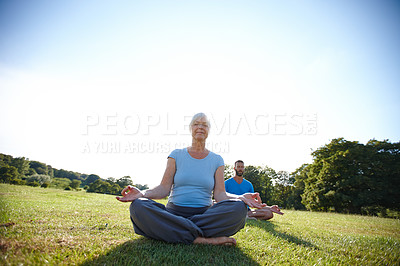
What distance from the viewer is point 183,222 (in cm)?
276

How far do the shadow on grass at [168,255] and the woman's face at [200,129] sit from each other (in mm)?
1893

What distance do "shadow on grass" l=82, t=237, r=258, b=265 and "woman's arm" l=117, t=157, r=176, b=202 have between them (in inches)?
26.1

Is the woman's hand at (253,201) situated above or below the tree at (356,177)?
above

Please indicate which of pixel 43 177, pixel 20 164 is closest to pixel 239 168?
pixel 20 164

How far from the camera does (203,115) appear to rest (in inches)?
154

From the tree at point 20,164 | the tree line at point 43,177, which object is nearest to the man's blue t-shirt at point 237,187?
the tree line at point 43,177

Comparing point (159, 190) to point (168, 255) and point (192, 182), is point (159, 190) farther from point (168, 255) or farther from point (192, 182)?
point (168, 255)

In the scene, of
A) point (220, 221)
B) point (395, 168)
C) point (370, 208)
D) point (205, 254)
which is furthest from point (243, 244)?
point (395, 168)

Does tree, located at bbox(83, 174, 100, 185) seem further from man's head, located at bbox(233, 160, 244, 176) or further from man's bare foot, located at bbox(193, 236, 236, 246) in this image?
man's bare foot, located at bbox(193, 236, 236, 246)

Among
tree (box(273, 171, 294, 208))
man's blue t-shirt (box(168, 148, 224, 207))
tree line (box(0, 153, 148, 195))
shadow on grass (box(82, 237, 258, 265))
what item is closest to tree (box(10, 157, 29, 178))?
tree line (box(0, 153, 148, 195))

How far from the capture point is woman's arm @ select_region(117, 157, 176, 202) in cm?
303

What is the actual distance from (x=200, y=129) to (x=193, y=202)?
1.38 metres

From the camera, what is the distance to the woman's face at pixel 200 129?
3.81 metres

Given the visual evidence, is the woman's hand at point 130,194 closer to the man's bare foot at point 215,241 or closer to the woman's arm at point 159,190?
the woman's arm at point 159,190
